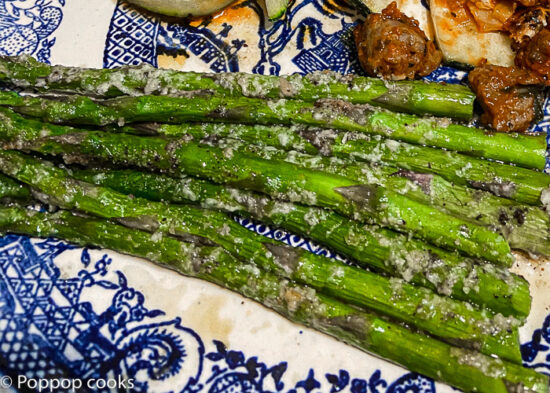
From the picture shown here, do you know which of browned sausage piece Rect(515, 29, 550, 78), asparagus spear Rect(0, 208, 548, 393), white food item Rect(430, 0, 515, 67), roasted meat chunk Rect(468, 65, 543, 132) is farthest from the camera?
white food item Rect(430, 0, 515, 67)

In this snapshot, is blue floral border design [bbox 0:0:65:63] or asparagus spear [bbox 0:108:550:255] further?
blue floral border design [bbox 0:0:65:63]

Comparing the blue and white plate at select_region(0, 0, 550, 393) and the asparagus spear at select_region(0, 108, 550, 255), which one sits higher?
the asparagus spear at select_region(0, 108, 550, 255)

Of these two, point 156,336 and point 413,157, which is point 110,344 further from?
point 413,157

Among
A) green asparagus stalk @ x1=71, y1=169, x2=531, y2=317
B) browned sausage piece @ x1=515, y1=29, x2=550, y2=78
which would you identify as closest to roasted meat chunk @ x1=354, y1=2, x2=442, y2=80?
browned sausage piece @ x1=515, y1=29, x2=550, y2=78

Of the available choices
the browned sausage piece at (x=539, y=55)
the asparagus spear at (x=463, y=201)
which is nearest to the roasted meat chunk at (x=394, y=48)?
the browned sausage piece at (x=539, y=55)

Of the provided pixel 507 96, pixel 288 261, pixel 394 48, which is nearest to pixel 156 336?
pixel 288 261

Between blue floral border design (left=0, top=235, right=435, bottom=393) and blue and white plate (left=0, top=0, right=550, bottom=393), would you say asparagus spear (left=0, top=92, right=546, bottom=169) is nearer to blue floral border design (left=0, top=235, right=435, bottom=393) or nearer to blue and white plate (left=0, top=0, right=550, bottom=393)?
blue and white plate (left=0, top=0, right=550, bottom=393)
